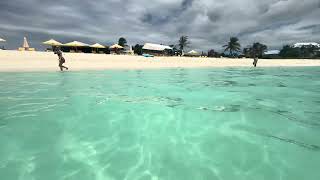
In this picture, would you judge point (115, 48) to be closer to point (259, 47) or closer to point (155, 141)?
point (155, 141)

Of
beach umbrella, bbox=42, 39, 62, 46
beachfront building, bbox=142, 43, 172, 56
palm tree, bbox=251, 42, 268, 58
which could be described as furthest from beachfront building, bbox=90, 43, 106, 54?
palm tree, bbox=251, 42, 268, 58

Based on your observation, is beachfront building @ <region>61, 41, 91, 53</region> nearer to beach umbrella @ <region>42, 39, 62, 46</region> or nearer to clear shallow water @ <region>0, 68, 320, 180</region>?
beach umbrella @ <region>42, 39, 62, 46</region>

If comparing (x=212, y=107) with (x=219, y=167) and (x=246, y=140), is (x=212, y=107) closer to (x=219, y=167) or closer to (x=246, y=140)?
(x=246, y=140)

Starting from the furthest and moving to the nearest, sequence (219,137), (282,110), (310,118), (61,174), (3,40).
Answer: (3,40)
(282,110)
(310,118)
(219,137)
(61,174)

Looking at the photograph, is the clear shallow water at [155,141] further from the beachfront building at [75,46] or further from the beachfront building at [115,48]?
the beachfront building at [115,48]

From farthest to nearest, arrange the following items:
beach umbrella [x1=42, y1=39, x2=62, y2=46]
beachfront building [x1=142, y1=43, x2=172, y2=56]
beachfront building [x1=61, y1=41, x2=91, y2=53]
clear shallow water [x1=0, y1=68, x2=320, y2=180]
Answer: beachfront building [x1=142, y1=43, x2=172, y2=56] → beachfront building [x1=61, y1=41, x2=91, y2=53] → beach umbrella [x1=42, y1=39, x2=62, y2=46] → clear shallow water [x1=0, y1=68, x2=320, y2=180]

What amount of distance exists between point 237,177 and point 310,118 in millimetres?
4533

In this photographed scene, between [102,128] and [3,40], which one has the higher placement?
[3,40]

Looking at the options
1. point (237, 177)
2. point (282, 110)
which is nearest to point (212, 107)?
point (282, 110)

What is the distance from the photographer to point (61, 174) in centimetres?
356

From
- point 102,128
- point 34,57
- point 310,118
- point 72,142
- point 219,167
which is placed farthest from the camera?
point 34,57

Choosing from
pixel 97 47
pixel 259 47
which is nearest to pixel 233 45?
pixel 259 47

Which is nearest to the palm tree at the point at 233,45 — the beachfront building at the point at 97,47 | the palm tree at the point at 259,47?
the palm tree at the point at 259,47

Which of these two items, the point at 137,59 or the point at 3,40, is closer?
the point at 3,40
